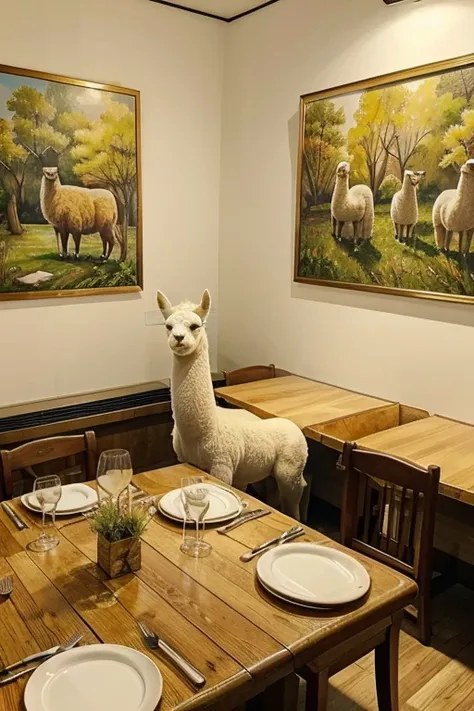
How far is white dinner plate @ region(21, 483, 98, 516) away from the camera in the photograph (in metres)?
1.77

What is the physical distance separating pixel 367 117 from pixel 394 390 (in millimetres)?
1358

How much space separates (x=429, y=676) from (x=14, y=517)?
154 centimetres

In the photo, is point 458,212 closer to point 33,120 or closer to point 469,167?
point 469,167

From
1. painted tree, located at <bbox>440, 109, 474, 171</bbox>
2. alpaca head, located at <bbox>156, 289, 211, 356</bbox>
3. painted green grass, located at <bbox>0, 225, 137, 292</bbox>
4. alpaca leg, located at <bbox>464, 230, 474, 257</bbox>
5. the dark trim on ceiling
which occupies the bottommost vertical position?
alpaca head, located at <bbox>156, 289, 211, 356</bbox>

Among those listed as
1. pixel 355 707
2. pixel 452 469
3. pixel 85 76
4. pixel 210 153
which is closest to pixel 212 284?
pixel 210 153

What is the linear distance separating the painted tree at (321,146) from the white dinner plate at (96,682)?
2570 mm

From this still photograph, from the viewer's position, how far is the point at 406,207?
2734mm

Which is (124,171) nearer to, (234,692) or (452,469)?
(452,469)

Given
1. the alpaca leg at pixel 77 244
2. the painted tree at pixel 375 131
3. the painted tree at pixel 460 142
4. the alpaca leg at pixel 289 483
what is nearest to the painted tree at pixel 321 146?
the painted tree at pixel 375 131

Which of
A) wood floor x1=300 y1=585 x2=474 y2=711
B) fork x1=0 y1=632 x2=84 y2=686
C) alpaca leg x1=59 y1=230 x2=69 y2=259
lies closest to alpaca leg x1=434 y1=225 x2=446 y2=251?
wood floor x1=300 y1=585 x2=474 y2=711

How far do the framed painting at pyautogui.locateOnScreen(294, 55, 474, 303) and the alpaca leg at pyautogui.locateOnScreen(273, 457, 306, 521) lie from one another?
100cm

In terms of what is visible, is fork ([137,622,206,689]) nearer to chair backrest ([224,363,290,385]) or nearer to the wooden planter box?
the wooden planter box

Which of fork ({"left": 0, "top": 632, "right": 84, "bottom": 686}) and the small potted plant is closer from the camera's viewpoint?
fork ({"left": 0, "top": 632, "right": 84, "bottom": 686})

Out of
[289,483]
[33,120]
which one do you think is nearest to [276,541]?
[289,483]
